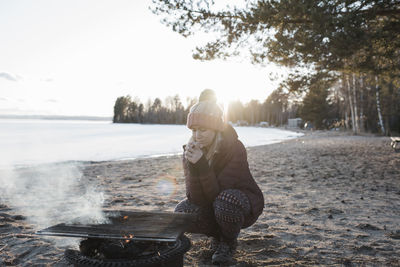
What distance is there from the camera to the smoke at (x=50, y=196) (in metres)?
4.04

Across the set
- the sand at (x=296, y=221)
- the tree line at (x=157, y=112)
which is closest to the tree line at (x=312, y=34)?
the sand at (x=296, y=221)

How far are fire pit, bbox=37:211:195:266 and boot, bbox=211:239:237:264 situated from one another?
2.07ft

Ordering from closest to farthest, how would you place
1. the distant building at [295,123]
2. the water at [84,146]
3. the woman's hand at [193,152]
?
the woman's hand at [193,152], the water at [84,146], the distant building at [295,123]

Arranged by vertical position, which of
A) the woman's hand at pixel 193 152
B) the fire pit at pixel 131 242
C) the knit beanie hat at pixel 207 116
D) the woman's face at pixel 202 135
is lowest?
the fire pit at pixel 131 242

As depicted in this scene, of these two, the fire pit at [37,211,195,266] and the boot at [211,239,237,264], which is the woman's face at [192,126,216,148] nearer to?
the fire pit at [37,211,195,266]

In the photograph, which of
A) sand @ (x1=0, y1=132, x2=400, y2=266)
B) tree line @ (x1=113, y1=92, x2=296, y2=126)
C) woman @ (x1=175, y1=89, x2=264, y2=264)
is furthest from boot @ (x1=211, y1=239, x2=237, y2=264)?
tree line @ (x1=113, y1=92, x2=296, y2=126)

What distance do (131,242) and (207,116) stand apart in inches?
46.7

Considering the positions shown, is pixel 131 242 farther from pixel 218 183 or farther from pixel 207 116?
pixel 207 116

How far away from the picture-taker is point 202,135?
2.45 meters

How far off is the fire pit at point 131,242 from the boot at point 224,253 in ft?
2.07

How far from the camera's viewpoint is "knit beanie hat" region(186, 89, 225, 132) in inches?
94.1

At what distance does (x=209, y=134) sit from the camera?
247 centimetres

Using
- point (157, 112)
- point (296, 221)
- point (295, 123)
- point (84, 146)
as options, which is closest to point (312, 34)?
point (296, 221)

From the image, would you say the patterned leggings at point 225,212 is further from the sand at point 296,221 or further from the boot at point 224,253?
the sand at point 296,221
